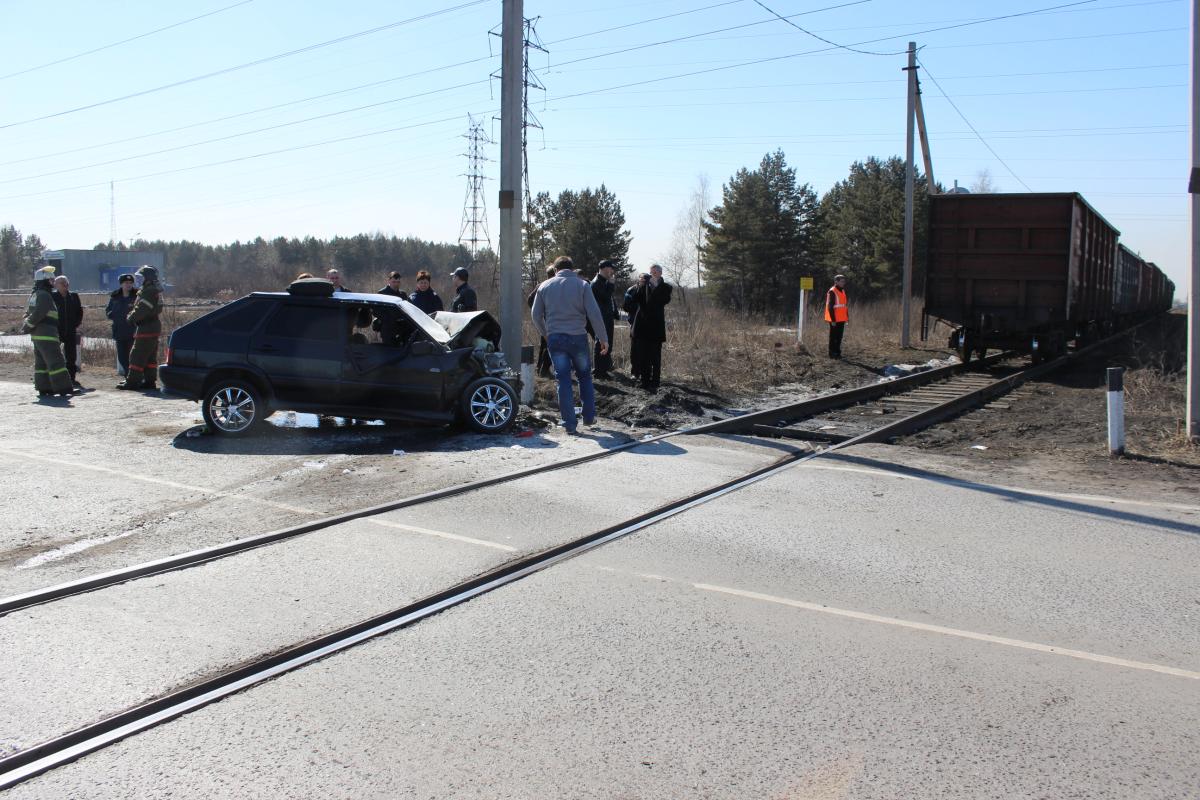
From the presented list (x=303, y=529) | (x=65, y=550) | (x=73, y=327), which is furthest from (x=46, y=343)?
(x=303, y=529)

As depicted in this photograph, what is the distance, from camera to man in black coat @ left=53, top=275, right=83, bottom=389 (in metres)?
14.5

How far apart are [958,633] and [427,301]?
10.0 metres

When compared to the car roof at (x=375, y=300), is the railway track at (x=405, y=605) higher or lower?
lower

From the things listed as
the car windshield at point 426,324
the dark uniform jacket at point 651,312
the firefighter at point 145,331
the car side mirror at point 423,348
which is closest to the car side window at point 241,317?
the car windshield at point 426,324

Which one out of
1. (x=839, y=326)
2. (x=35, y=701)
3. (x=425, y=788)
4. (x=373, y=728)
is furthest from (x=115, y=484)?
(x=839, y=326)

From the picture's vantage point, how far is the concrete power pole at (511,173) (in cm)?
1202

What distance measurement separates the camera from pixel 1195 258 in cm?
966

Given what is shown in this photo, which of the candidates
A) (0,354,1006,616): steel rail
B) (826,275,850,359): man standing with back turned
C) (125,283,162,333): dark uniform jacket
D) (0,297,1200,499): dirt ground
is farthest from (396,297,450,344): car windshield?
(826,275,850,359): man standing with back turned

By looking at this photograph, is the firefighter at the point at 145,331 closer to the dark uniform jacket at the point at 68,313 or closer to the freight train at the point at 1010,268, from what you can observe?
the dark uniform jacket at the point at 68,313

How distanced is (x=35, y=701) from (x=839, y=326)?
18907mm

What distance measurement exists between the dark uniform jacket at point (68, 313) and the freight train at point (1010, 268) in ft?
52.0

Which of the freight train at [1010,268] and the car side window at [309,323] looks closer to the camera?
the car side window at [309,323]

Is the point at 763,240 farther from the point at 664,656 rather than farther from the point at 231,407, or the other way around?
the point at 664,656

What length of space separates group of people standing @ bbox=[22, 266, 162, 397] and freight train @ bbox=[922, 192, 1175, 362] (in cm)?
1478
